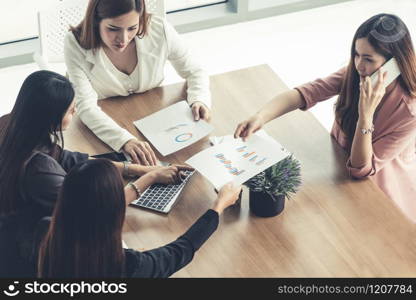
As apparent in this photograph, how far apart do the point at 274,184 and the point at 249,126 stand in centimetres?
39

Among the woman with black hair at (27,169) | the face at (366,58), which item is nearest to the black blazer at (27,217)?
the woman with black hair at (27,169)

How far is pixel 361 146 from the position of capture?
224 centimetres

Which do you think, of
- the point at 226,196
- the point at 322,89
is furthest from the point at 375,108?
the point at 226,196

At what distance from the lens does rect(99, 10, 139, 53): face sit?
97.0 inches

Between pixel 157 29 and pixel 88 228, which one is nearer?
pixel 88 228

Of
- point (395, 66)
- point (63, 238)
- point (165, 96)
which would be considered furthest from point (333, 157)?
point (63, 238)

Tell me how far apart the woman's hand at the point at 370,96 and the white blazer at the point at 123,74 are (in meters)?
0.61

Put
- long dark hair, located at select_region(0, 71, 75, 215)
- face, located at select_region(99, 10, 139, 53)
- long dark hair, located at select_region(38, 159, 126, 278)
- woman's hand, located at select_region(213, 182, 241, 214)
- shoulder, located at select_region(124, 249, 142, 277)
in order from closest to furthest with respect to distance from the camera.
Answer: long dark hair, located at select_region(38, 159, 126, 278) → shoulder, located at select_region(124, 249, 142, 277) → long dark hair, located at select_region(0, 71, 75, 215) → woman's hand, located at select_region(213, 182, 241, 214) → face, located at select_region(99, 10, 139, 53)

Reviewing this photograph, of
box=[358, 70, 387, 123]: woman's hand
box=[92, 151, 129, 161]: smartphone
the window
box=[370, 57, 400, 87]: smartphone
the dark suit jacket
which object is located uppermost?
box=[370, 57, 400, 87]: smartphone

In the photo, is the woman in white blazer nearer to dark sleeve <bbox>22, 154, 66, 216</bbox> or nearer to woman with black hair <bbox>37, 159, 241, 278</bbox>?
dark sleeve <bbox>22, 154, 66, 216</bbox>

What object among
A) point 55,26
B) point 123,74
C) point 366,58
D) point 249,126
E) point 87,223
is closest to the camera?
point 87,223

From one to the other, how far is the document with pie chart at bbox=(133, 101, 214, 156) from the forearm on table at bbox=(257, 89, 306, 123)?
20 cm

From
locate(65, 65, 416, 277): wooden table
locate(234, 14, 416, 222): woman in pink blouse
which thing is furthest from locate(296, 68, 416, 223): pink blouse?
locate(65, 65, 416, 277): wooden table

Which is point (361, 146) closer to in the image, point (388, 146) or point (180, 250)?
point (388, 146)
